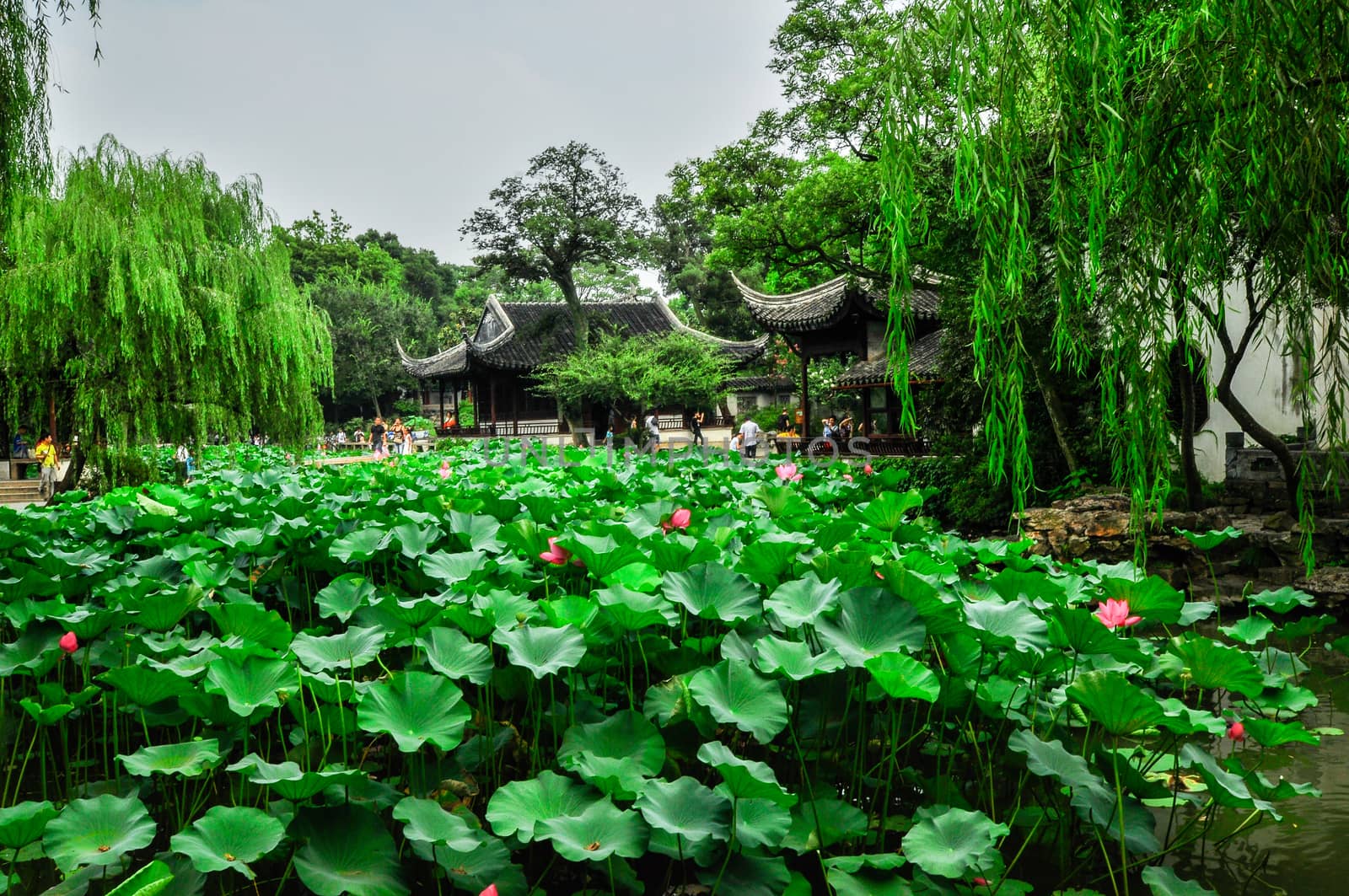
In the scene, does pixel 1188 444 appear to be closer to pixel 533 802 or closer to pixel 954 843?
pixel 954 843

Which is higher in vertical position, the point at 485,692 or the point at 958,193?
the point at 958,193

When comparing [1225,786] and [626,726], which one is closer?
[1225,786]

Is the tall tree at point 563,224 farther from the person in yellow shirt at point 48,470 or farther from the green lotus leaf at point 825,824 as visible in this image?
the green lotus leaf at point 825,824

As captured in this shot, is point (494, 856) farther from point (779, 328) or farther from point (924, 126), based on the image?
point (779, 328)

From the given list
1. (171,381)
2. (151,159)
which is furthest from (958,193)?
(151,159)

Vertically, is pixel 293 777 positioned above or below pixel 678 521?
below

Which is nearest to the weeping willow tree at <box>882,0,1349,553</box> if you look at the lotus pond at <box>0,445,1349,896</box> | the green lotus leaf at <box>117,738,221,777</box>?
the lotus pond at <box>0,445,1349,896</box>

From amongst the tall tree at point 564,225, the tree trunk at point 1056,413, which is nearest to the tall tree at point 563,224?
the tall tree at point 564,225

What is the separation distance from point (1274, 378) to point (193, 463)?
1112 centimetres

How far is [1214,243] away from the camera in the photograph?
2.50 m

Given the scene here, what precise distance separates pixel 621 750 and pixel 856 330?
15.4 m

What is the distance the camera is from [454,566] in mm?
2197

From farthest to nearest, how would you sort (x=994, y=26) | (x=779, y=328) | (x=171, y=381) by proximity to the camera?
1. (x=779, y=328)
2. (x=171, y=381)
3. (x=994, y=26)

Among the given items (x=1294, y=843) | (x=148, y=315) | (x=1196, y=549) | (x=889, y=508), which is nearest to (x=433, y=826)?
(x=889, y=508)
